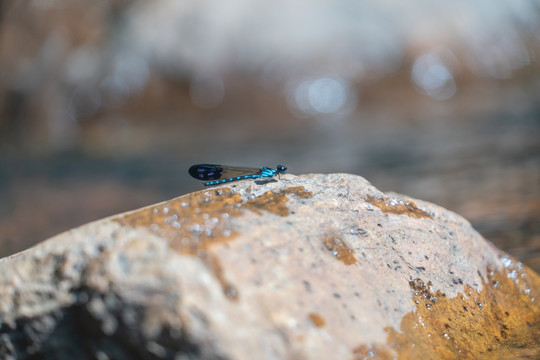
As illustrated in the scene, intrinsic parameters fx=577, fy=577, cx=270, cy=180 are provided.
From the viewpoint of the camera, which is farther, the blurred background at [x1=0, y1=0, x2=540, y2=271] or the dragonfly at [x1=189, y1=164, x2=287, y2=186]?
the blurred background at [x1=0, y1=0, x2=540, y2=271]

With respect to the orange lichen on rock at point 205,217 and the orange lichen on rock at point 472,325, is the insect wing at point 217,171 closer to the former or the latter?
the orange lichen on rock at point 205,217

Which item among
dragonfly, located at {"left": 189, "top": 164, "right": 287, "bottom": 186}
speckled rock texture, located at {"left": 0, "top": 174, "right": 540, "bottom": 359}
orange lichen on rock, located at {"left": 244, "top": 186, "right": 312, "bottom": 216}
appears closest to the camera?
speckled rock texture, located at {"left": 0, "top": 174, "right": 540, "bottom": 359}

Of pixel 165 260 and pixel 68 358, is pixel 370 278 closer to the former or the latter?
pixel 165 260

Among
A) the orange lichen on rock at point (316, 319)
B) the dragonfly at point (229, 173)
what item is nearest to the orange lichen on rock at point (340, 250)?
the orange lichen on rock at point (316, 319)

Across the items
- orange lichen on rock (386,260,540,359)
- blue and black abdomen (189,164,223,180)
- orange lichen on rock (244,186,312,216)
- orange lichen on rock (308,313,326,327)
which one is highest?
blue and black abdomen (189,164,223,180)

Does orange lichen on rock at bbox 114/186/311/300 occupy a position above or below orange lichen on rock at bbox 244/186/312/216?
below

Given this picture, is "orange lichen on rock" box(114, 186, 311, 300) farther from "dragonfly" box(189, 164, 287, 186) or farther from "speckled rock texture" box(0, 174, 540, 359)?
"dragonfly" box(189, 164, 287, 186)

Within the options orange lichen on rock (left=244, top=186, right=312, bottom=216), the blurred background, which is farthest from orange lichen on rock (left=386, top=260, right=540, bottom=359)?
the blurred background

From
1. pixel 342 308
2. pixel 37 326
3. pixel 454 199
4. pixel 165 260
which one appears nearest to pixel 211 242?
pixel 165 260

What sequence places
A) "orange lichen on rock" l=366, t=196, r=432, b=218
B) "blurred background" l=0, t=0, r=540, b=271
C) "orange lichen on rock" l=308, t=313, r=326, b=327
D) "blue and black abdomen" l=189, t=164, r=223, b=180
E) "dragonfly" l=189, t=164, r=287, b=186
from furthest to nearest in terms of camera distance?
"blurred background" l=0, t=0, r=540, b=271, "blue and black abdomen" l=189, t=164, r=223, b=180, "dragonfly" l=189, t=164, r=287, b=186, "orange lichen on rock" l=366, t=196, r=432, b=218, "orange lichen on rock" l=308, t=313, r=326, b=327
